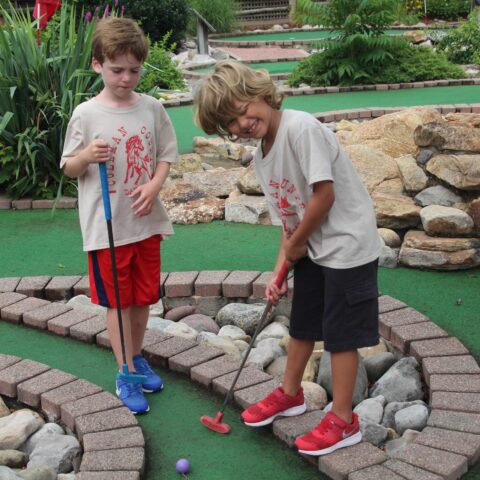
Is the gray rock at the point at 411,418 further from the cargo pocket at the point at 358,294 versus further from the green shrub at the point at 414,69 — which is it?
the green shrub at the point at 414,69

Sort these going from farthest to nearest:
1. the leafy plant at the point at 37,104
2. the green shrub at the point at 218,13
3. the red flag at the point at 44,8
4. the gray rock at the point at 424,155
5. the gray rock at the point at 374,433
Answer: the green shrub at the point at 218,13 → the red flag at the point at 44,8 → the leafy plant at the point at 37,104 → the gray rock at the point at 424,155 → the gray rock at the point at 374,433

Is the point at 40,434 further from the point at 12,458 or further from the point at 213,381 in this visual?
the point at 213,381

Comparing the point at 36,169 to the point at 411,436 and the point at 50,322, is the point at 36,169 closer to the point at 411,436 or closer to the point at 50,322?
the point at 50,322

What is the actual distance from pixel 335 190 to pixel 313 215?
126mm

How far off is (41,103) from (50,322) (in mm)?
2516

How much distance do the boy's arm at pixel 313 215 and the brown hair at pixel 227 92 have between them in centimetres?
31

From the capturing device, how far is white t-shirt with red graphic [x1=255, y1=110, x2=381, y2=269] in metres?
2.50

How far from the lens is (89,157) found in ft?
9.48

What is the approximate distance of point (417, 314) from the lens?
3600 mm

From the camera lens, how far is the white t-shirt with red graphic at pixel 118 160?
117 inches

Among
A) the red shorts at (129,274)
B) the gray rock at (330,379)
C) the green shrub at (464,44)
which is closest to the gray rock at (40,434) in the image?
the red shorts at (129,274)

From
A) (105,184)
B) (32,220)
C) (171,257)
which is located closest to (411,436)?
(105,184)

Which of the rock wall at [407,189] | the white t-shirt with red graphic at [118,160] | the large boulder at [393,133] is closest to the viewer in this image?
the white t-shirt with red graphic at [118,160]

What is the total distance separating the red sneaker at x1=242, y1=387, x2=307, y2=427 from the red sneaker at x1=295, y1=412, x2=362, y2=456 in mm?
168
